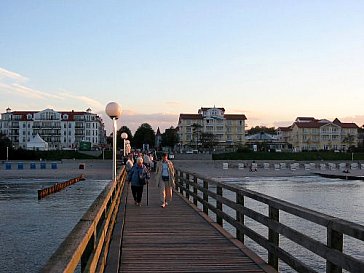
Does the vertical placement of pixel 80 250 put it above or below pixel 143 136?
below

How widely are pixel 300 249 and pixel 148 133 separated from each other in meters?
155

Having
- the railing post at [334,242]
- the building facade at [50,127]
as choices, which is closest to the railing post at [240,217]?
the railing post at [334,242]

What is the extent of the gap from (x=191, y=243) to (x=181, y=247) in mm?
397

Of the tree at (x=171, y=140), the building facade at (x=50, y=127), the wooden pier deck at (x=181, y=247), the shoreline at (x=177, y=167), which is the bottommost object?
the shoreline at (x=177, y=167)

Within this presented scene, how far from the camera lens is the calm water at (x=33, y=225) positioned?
11.3m

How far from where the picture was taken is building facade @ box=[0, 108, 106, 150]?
154 m

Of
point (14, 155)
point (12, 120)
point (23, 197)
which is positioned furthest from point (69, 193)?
point (12, 120)

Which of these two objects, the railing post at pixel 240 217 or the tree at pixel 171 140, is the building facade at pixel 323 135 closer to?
the tree at pixel 171 140

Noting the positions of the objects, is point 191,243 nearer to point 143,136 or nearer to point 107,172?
point 107,172

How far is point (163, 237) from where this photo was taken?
9273 mm

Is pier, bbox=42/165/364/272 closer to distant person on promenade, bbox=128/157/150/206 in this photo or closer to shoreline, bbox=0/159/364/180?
distant person on promenade, bbox=128/157/150/206

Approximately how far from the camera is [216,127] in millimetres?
137750

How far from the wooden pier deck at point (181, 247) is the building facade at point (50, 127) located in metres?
Answer: 146

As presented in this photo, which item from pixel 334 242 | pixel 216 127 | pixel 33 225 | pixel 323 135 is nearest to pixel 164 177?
pixel 33 225
